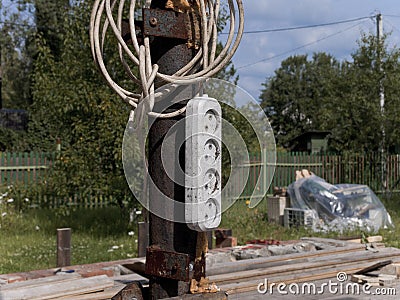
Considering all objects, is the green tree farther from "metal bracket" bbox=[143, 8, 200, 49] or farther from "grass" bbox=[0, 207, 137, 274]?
"metal bracket" bbox=[143, 8, 200, 49]

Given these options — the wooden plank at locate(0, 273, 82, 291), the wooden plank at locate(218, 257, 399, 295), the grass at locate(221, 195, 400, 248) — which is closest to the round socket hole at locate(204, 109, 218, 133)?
the wooden plank at locate(218, 257, 399, 295)

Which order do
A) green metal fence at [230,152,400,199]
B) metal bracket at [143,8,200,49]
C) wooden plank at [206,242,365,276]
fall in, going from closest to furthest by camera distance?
metal bracket at [143,8,200,49] < wooden plank at [206,242,365,276] < green metal fence at [230,152,400,199]

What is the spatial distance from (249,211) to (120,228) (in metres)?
3.18

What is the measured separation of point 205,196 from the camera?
105 inches

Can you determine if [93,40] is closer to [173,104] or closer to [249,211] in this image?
[173,104]

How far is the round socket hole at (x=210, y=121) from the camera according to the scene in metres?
2.70

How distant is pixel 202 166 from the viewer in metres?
2.68

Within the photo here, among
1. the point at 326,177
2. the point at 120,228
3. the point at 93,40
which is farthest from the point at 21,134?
the point at 93,40

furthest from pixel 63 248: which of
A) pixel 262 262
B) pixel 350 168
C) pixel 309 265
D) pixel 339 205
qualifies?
pixel 350 168

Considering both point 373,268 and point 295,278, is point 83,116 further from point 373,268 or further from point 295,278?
point 373,268

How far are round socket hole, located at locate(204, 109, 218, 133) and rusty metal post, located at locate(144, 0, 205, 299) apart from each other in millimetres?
165

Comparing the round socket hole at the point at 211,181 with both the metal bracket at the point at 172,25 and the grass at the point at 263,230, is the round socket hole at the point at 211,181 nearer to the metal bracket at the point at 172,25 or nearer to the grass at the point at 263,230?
the metal bracket at the point at 172,25

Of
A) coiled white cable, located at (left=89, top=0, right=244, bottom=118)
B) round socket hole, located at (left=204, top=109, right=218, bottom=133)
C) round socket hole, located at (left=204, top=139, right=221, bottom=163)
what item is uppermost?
coiled white cable, located at (left=89, top=0, right=244, bottom=118)

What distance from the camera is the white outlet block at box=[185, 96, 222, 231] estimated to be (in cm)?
267
